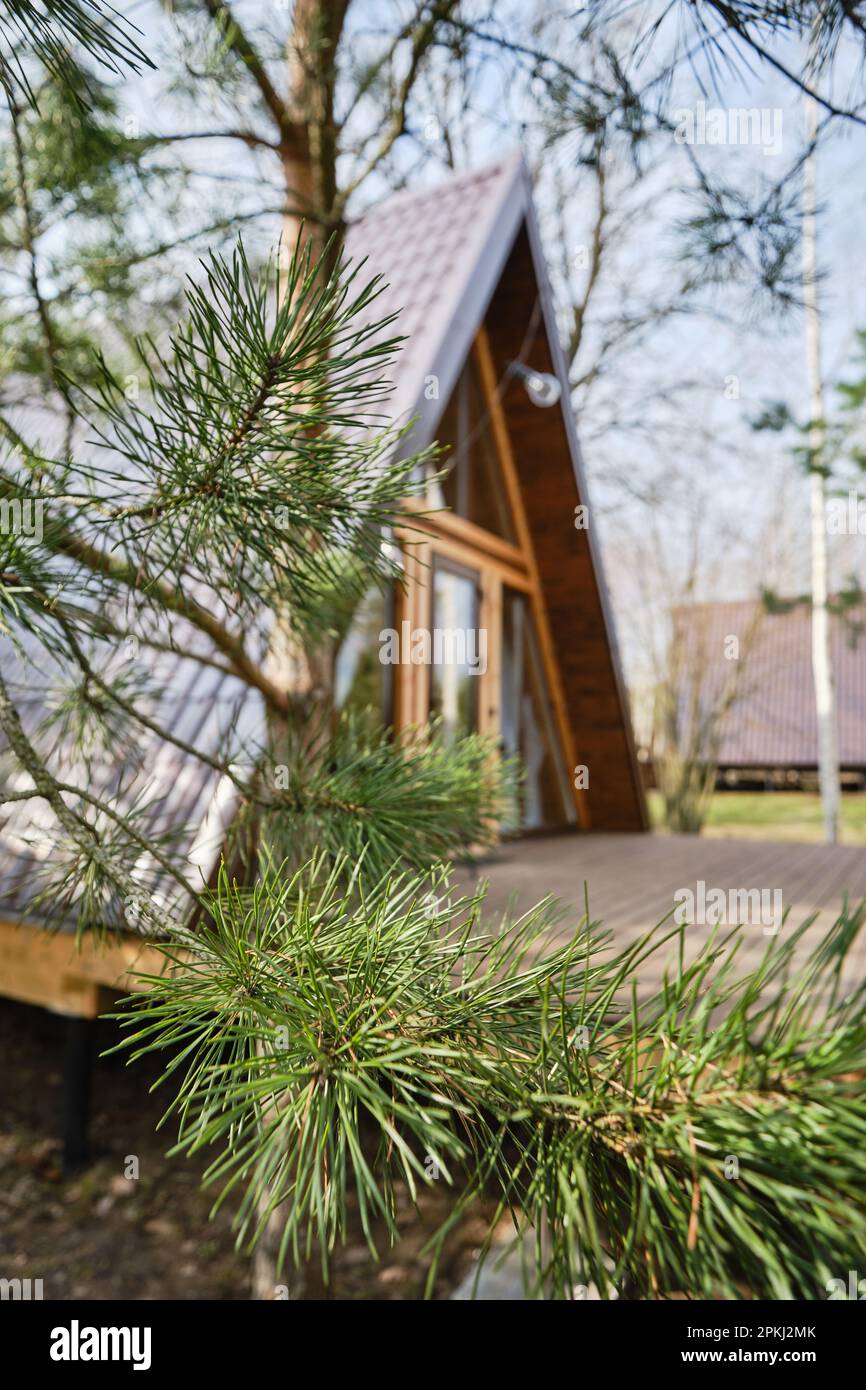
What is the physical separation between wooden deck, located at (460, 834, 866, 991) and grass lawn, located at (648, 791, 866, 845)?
468 centimetres

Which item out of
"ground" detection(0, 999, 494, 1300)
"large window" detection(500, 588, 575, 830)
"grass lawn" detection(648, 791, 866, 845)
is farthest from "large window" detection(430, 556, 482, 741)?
"grass lawn" detection(648, 791, 866, 845)

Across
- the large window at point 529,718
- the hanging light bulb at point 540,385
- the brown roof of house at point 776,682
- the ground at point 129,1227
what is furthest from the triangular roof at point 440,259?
the brown roof of house at point 776,682

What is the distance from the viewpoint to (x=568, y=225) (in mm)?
9477

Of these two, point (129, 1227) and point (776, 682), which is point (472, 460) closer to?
point (129, 1227)

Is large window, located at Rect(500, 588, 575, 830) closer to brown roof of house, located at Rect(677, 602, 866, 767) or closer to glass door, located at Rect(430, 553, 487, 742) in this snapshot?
glass door, located at Rect(430, 553, 487, 742)

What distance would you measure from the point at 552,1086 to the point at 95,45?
90 cm

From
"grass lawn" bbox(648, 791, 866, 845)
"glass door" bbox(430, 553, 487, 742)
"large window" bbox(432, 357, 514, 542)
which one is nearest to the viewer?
"glass door" bbox(430, 553, 487, 742)

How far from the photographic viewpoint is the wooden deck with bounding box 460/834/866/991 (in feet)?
11.6

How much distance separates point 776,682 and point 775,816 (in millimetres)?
2321

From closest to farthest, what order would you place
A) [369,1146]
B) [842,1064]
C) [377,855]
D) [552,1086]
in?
[842,1064] < [552,1086] < [377,855] < [369,1146]

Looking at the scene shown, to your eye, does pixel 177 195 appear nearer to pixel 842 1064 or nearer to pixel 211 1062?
pixel 211 1062

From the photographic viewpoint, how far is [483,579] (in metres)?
5.93

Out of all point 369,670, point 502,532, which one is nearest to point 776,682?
point 502,532
